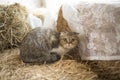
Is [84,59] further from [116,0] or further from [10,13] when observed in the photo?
[10,13]

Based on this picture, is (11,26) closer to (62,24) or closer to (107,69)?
(62,24)

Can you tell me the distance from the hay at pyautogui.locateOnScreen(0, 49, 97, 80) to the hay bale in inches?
14.7

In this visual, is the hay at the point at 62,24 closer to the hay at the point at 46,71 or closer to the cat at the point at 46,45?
the cat at the point at 46,45

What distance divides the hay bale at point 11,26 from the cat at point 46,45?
0.41 meters

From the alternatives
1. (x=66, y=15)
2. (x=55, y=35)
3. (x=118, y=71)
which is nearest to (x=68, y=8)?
(x=66, y=15)

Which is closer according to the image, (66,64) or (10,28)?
(66,64)

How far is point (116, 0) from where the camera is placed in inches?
72.5

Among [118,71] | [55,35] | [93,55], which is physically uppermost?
[55,35]

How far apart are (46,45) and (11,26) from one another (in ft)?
1.92

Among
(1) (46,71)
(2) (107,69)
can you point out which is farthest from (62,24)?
(2) (107,69)

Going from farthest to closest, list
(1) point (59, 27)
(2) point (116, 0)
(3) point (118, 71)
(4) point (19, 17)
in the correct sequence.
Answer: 1. (4) point (19, 17)
2. (1) point (59, 27)
3. (2) point (116, 0)
4. (3) point (118, 71)

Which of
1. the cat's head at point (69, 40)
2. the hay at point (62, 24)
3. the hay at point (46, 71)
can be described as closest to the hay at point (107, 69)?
the hay at point (46, 71)

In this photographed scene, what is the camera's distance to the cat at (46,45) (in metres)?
1.96

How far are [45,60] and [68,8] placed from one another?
0.54 m
